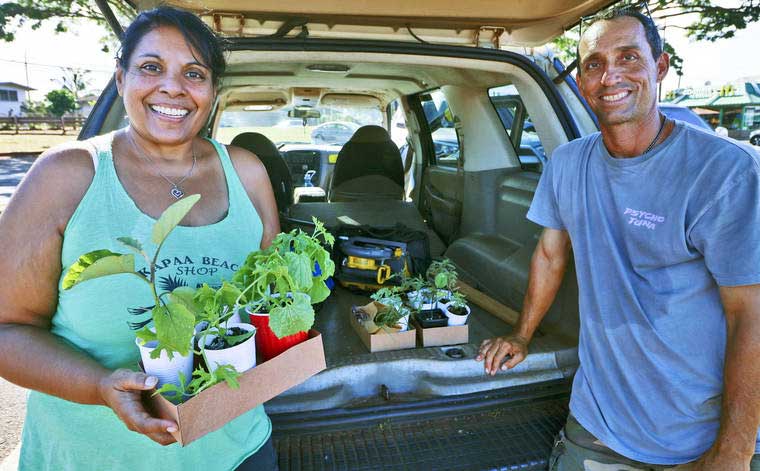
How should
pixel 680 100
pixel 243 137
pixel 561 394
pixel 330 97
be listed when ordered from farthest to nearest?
1. pixel 680 100
2. pixel 330 97
3. pixel 243 137
4. pixel 561 394

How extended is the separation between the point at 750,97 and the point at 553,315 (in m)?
30.2

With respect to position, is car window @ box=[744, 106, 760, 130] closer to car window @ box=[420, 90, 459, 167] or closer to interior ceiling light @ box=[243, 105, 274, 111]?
car window @ box=[420, 90, 459, 167]

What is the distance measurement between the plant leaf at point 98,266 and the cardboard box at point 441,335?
133cm

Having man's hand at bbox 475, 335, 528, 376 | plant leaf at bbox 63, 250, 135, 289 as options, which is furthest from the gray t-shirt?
plant leaf at bbox 63, 250, 135, 289

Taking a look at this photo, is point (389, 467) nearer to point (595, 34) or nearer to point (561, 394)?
point (561, 394)

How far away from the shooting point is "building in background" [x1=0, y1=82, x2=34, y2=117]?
51.7 metres

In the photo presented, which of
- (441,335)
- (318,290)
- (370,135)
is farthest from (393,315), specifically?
(370,135)

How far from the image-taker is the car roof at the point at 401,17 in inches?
83.5

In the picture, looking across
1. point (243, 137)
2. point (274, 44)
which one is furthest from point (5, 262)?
point (243, 137)

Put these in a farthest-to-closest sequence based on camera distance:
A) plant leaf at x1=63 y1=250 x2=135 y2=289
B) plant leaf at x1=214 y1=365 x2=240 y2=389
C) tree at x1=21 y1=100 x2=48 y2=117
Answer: tree at x1=21 y1=100 x2=48 y2=117 → plant leaf at x1=214 y1=365 x2=240 y2=389 → plant leaf at x1=63 y1=250 x2=135 y2=289

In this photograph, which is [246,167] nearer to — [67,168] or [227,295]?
[67,168]

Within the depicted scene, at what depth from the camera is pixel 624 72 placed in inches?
64.4

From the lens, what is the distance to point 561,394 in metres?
1.92

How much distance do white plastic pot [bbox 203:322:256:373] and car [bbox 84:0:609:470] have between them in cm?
61
